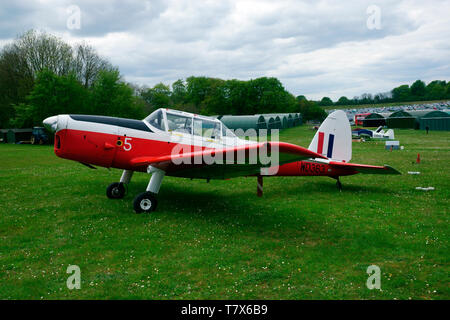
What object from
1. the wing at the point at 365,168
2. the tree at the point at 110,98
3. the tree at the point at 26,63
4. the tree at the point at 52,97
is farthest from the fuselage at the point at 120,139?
the tree at the point at 26,63

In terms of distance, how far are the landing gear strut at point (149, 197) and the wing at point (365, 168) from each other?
201 inches

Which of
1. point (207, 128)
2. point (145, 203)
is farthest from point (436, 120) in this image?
point (145, 203)

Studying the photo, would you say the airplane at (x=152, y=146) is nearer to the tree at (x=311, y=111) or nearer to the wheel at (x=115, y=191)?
the wheel at (x=115, y=191)

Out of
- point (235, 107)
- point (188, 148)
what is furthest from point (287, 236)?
point (235, 107)

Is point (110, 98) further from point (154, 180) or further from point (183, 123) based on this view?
point (154, 180)

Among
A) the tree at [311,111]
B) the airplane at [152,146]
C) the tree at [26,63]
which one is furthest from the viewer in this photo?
the tree at [311,111]

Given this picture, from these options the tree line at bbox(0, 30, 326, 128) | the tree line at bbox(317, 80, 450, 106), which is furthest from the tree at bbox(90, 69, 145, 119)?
the tree line at bbox(317, 80, 450, 106)

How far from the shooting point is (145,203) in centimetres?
709

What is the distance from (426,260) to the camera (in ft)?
15.2

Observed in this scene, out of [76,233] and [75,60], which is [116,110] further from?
[76,233]

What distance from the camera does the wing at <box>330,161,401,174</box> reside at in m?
7.61

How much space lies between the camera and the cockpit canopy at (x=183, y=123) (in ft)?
25.2

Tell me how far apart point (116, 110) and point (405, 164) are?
3348cm

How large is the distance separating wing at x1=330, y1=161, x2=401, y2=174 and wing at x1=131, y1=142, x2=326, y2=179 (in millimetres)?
3454
